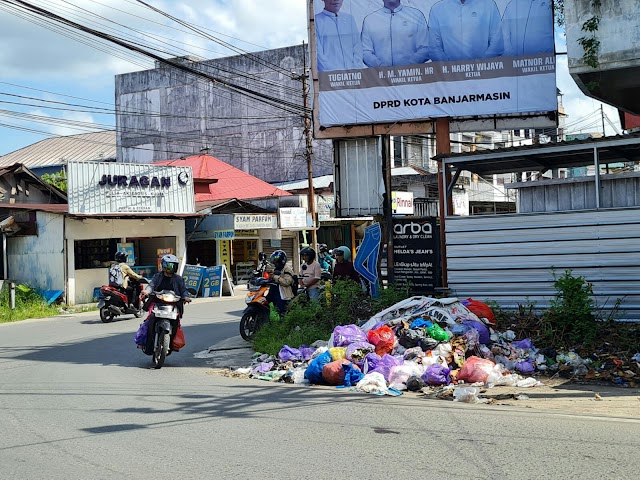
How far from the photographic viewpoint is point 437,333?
10258 millimetres

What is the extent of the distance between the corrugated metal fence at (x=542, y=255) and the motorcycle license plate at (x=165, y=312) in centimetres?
503

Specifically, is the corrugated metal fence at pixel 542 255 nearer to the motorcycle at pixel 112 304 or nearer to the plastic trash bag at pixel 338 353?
the plastic trash bag at pixel 338 353

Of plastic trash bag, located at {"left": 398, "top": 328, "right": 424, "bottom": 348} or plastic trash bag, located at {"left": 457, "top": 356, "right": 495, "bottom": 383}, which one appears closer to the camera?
plastic trash bag, located at {"left": 457, "top": 356, "right": 495, "bottom": 383}

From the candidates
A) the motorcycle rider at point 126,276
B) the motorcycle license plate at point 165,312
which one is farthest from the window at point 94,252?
the motorcycle license plate at point 165,312

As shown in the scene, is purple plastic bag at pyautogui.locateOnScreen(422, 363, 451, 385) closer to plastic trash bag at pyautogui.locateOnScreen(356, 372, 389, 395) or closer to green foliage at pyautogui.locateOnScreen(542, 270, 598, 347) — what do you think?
plastic trash bag at pyautogui.locateOnScreen(356, 372, 389, 395)

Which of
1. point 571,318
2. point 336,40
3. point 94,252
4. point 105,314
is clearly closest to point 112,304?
point 105,314

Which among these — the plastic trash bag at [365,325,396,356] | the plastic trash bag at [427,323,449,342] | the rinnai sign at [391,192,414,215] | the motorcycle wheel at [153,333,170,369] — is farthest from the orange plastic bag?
the rinnai sign at [391,192,414,215]

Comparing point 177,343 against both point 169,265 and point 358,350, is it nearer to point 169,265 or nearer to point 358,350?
point 169,265

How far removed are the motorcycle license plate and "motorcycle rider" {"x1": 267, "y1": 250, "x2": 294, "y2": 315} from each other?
9.08 feet

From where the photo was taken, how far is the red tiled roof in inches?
1497

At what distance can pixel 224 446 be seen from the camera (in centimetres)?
634

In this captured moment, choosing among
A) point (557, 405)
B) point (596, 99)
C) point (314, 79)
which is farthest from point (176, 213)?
point (557, 405)

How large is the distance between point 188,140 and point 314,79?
1407 inches

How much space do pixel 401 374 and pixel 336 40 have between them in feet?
29.0
